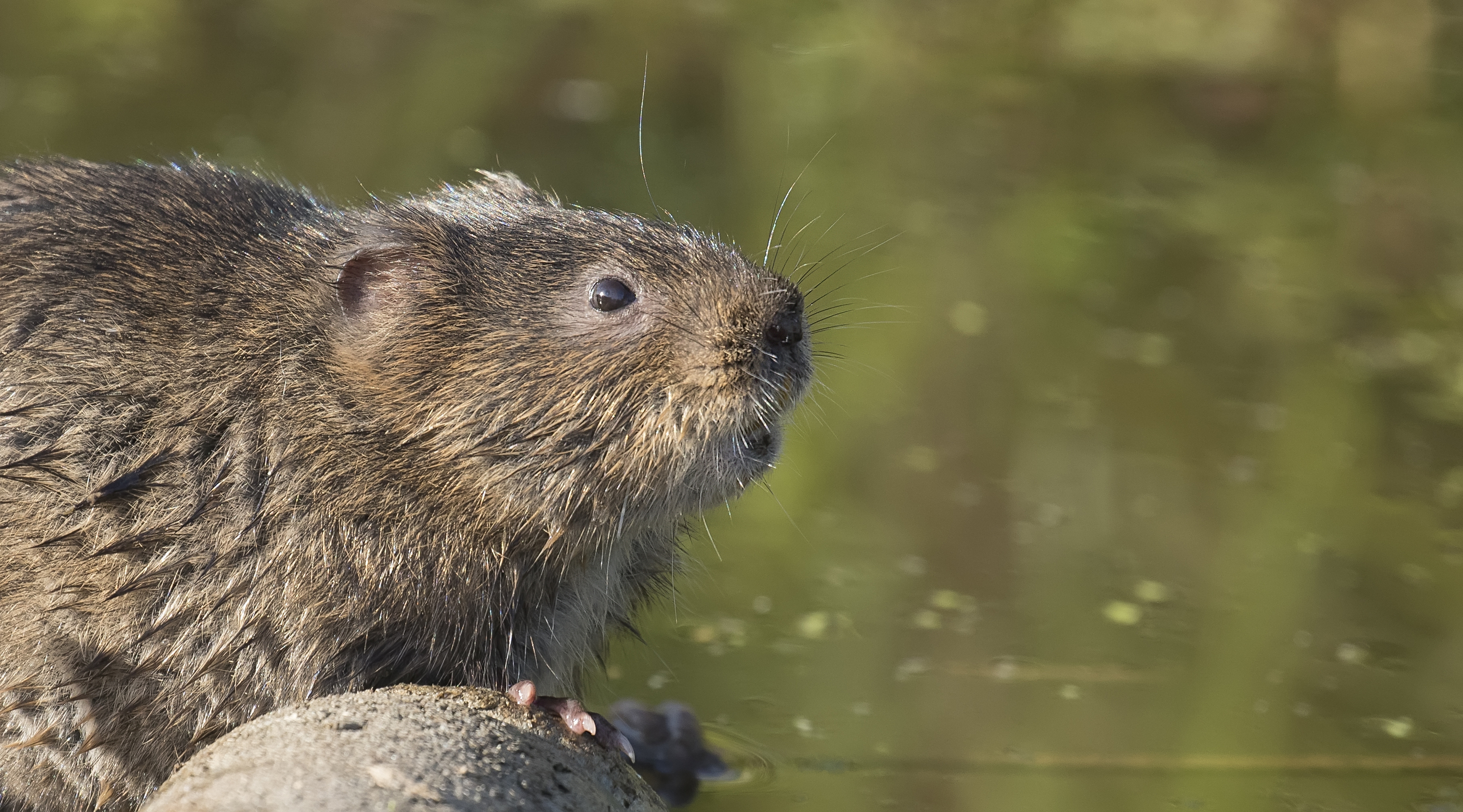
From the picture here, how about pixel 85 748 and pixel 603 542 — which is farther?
pixel 603 542

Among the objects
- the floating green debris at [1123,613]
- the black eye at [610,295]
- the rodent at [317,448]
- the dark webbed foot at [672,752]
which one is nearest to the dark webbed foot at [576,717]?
the rodent at [317,448]

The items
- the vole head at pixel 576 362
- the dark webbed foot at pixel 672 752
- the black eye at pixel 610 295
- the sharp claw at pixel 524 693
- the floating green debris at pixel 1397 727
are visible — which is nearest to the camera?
the sharp claw at pixel 524 693

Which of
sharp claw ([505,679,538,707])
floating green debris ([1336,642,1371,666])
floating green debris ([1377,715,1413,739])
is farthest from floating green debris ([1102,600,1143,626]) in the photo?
sharp claw ([505,679,538,707])

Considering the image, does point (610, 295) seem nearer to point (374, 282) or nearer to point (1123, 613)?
point (374, 282)

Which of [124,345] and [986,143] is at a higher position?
[986,143]

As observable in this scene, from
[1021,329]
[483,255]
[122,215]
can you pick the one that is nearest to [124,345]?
[122,215]

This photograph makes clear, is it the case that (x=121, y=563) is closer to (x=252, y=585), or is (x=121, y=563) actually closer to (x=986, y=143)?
(x=252, y=585)

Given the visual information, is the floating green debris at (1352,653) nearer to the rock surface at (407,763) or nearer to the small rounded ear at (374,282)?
the rock surface at (407,763)

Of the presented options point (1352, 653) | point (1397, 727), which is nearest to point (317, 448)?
point (1397, 727)
